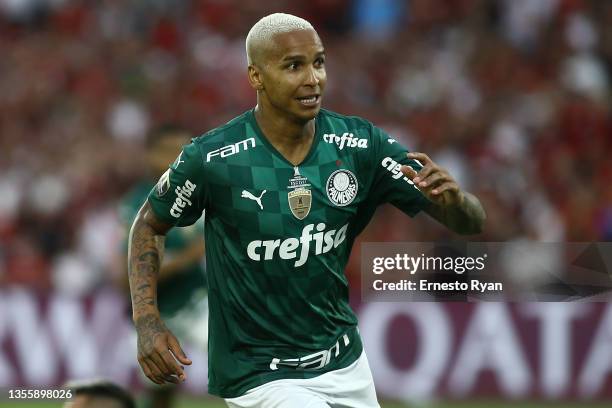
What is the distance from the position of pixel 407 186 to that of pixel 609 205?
724 centimetres

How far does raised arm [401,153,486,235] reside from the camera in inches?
205

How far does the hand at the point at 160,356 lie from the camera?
204 inches

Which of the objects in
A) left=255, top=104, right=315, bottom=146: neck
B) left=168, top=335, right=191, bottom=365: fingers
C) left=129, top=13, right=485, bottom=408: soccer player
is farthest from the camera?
left=255, top=104, right=315, bottom=146: neck

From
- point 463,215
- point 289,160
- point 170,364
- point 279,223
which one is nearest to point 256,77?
point 289,160

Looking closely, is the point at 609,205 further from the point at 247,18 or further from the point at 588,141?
the point at 247,18

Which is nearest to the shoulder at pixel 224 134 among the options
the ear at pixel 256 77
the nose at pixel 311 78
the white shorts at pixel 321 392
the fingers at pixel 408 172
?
the ear at pixel 256 77

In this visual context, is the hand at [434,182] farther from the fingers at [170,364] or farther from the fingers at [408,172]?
the fingers at [170,364]

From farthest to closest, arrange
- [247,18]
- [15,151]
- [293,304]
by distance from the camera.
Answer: [247,18]
[15,151]
[293,304]

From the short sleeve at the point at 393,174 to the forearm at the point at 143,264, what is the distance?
40.1 inches

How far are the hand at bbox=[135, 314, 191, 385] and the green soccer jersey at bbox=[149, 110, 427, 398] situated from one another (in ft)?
1.12

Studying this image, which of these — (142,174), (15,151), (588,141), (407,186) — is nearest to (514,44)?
(588,141)

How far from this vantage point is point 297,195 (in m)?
5.47

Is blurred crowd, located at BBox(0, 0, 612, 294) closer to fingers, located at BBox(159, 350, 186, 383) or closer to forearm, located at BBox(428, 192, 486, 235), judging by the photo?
forearm, located at BBox(428, 192, 486, 235)

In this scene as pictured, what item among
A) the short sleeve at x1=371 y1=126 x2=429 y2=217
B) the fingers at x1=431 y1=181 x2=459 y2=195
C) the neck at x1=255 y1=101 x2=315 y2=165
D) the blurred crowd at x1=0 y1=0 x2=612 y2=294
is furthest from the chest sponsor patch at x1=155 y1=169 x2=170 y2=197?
the blurred crowd at x1=0 y1=0 x2=612 y2=294
